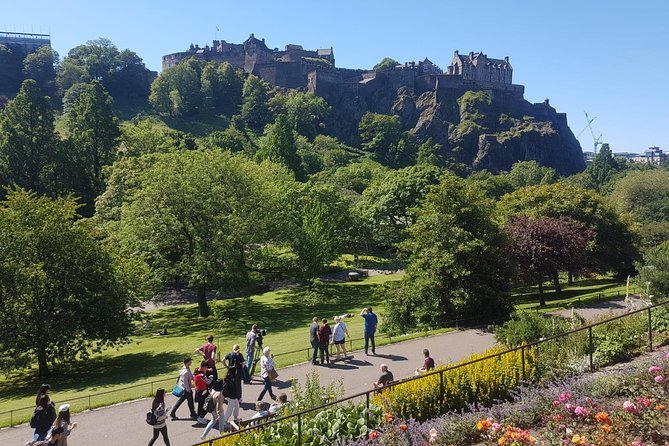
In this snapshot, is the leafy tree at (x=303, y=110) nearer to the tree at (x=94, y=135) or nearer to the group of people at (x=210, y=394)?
the tree at (x=94, y=135)

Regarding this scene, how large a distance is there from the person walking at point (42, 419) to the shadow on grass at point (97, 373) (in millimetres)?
8225

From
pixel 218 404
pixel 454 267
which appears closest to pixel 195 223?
pixel 454 267

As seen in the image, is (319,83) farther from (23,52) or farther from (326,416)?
(326,416)

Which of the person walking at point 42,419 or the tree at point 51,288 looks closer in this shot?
the person walking at point 42,419

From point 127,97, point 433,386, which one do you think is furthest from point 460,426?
point 127,97

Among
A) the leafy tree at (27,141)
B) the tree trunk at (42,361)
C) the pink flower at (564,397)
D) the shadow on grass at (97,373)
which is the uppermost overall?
the leafy tree at (27,141)

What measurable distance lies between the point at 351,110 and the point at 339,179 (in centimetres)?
7164

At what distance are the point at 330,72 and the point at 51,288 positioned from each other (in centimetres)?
13514

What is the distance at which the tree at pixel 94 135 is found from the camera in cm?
5894

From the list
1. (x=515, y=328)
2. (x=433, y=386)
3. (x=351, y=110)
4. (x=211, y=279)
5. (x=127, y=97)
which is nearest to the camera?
(x=433, y=386)

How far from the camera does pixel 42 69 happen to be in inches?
4717

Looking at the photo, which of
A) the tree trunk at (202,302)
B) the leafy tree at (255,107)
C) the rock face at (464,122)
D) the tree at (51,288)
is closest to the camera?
the tree at (51,288)

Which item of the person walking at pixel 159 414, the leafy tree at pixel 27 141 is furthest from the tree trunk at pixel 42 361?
the leafy tree at pixel 27 141

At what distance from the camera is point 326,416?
28.4 ft
